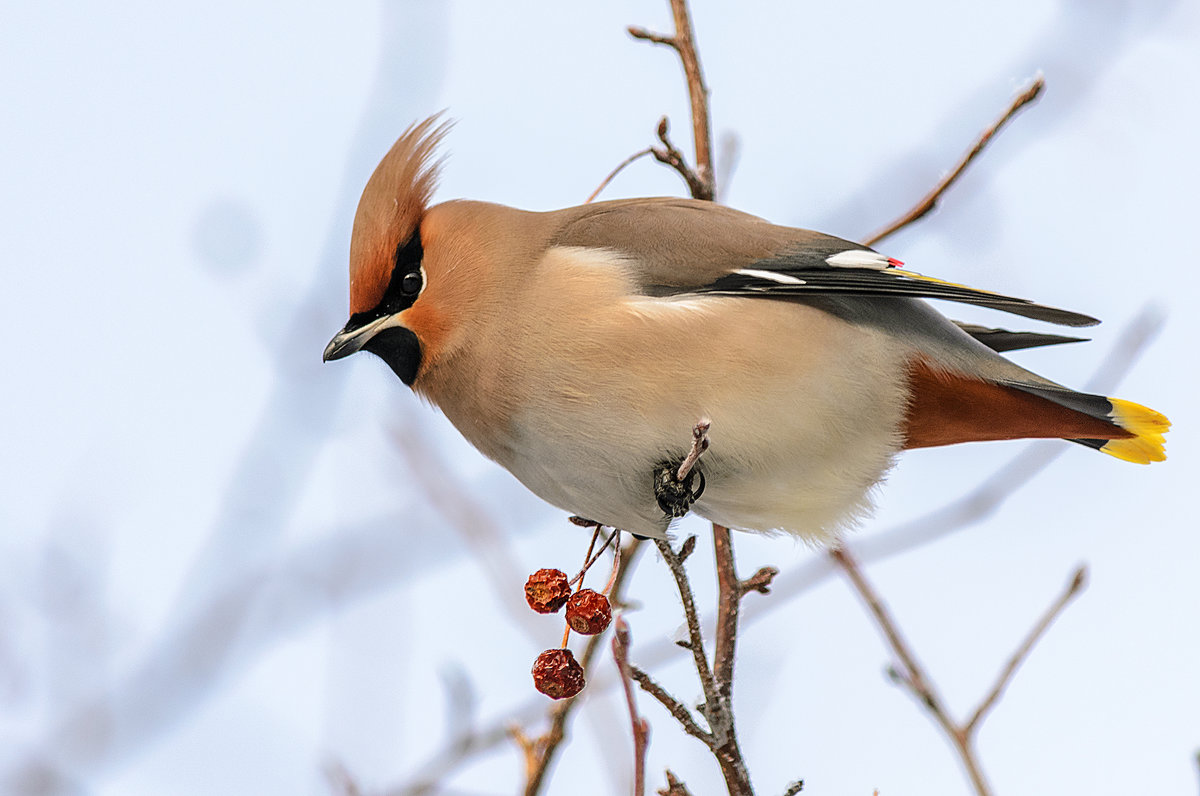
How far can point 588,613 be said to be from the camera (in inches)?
103

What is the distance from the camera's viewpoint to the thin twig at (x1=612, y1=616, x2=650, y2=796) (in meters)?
2.03

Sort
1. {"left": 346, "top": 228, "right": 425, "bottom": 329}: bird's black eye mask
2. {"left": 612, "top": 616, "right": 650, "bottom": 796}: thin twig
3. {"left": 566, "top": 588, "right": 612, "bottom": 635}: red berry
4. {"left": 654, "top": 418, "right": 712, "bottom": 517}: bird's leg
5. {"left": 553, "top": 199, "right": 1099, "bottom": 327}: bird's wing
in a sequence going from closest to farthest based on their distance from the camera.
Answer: {"left": 612, "top": 616, "right": 650, "bottom": 796}: thin twig → {"left": 566, "top": 588, "right": 612, "bottom": 635}: red berry → {"left": 654, "top": 418, "right": 712, "bottom": 517}: bird's leg → {"left": 553, "top": 199, "right": 1099, "bottom": 327}: bird's wing → {"left": 346, "top": 228, "right": 425, "bottom": 329}: bird's black eye mask

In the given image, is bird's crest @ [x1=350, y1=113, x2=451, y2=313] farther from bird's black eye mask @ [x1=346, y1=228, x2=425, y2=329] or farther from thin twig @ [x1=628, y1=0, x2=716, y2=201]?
thin twig @ [x1=628, y1=0, x2=716, y2=201]

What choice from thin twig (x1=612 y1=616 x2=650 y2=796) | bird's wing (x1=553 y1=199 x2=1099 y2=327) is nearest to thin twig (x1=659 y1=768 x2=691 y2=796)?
thin twig (x1=612 y1=616 x2=650 y2=796)

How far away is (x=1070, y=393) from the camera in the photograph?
120 inches

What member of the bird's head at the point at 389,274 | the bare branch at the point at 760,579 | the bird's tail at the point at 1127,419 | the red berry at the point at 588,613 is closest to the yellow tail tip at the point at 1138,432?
the bird's tail at the point at 1127,419

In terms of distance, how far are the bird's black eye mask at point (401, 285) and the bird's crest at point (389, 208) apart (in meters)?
0.01

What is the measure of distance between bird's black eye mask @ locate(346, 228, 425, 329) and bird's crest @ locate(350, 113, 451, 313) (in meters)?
0.01

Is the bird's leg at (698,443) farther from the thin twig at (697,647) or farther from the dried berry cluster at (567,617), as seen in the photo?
the dried berry cluster at (567,617)

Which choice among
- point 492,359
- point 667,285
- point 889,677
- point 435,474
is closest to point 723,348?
point 667,285

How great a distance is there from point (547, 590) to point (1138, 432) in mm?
1466

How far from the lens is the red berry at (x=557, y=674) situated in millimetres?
2533

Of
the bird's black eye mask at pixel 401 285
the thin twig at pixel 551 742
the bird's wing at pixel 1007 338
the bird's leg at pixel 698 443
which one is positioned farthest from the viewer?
the bird's wing at pixel 1007 338

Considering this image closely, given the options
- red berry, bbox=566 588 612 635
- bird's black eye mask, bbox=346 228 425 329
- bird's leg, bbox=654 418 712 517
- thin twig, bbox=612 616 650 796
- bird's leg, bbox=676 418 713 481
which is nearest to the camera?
thin twig, bbox=612 616 650 796
